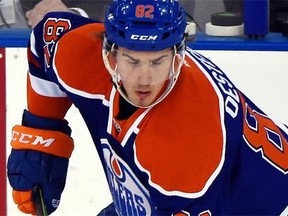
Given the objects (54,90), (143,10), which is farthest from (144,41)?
(54,90)

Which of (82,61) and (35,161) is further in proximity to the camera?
(35,161)

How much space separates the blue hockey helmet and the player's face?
0.06 feet

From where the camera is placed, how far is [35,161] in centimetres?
215

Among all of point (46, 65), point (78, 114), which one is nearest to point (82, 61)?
point (46, 65)

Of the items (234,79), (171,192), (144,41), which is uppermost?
(144,41)

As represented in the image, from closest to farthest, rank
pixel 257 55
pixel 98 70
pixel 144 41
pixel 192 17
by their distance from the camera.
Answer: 1. pixel 144 41
2. pixel 98 70
3. pixel 257 55
4. pixel 192 17

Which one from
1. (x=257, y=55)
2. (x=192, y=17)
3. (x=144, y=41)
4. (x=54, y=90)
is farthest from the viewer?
(x=192, y=17)

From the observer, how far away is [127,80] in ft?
5.72

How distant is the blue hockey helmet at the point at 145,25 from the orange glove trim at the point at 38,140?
481mm

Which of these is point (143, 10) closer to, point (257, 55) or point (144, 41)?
point (144, 41)

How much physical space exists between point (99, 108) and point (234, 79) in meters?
0.85

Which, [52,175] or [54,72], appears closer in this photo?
[54,72]

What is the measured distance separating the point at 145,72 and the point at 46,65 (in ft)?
1.25

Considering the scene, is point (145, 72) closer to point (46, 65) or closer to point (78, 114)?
point (46, 65)
